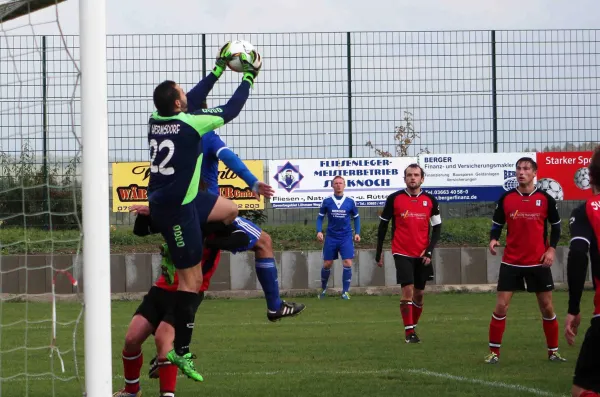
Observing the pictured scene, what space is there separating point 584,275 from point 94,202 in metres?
2.92

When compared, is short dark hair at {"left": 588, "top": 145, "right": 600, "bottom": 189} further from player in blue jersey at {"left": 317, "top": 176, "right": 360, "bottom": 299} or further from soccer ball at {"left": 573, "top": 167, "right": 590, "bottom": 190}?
soccer ball at {"left": 573, "top": 167, "right": 590, "bottom": 190}

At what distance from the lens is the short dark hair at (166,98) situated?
7355 mm

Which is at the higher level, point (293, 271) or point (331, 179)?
point (331, 179)

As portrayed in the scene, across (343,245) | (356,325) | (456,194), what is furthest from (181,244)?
(456,194)

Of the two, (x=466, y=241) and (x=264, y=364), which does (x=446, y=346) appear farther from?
(x=466, y=241)

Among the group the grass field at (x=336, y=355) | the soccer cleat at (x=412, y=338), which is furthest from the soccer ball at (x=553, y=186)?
the soccer cleat at (x=412, y=338)

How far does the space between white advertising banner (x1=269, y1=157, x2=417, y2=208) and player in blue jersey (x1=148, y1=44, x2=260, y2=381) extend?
42.2 feet

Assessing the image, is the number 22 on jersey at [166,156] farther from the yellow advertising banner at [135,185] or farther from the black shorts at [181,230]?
the yellow advertising banner at [135,185]

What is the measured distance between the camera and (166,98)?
736cm

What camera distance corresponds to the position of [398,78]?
20.3 metres

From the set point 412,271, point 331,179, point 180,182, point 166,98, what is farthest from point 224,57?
point 331,179

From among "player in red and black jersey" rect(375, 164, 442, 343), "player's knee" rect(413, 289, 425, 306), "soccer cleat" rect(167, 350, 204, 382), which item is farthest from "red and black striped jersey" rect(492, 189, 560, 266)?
"soccer cleat" rect(167, 350, 204, 382)

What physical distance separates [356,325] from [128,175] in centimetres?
767

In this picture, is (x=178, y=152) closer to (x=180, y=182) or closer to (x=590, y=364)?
(x=180, y=182)
